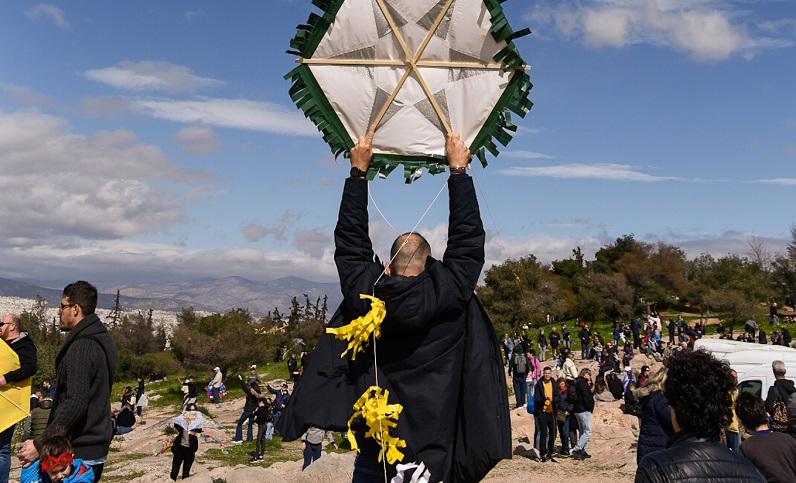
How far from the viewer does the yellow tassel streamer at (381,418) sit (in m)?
3.55

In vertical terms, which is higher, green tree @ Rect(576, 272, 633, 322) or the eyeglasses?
green tree @ Rect(576, 272, 633, 322)

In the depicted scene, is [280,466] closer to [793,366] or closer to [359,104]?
[793,366]

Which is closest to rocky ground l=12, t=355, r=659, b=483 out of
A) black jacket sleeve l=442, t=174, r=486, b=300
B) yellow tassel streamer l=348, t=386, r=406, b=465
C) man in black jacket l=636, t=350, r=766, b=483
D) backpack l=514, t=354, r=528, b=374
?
backpack l=514, t=354, r=528, b=374

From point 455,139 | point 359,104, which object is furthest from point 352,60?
point 455,139

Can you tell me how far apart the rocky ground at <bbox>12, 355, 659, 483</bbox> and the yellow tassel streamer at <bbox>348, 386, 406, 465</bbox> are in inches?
338

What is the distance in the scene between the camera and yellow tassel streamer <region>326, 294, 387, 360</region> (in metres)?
3.56

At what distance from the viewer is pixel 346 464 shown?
12508 millimetres

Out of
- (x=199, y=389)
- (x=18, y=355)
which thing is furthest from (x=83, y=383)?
(x=199, y=389)

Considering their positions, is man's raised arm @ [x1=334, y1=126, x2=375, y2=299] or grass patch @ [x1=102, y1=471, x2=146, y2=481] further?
grass patch @ [x1=102, y1=471, x2=146, y2=481]

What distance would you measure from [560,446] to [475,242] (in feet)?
46.1

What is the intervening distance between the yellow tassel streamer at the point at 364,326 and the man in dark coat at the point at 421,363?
0.06 metres

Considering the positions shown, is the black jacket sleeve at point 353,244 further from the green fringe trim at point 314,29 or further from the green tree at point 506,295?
the green tree at point 506,295

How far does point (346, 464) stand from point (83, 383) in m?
8.42

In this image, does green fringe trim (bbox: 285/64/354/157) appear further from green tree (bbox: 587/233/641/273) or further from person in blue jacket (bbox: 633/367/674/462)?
green tree (bbox: 587/233/641/273)
